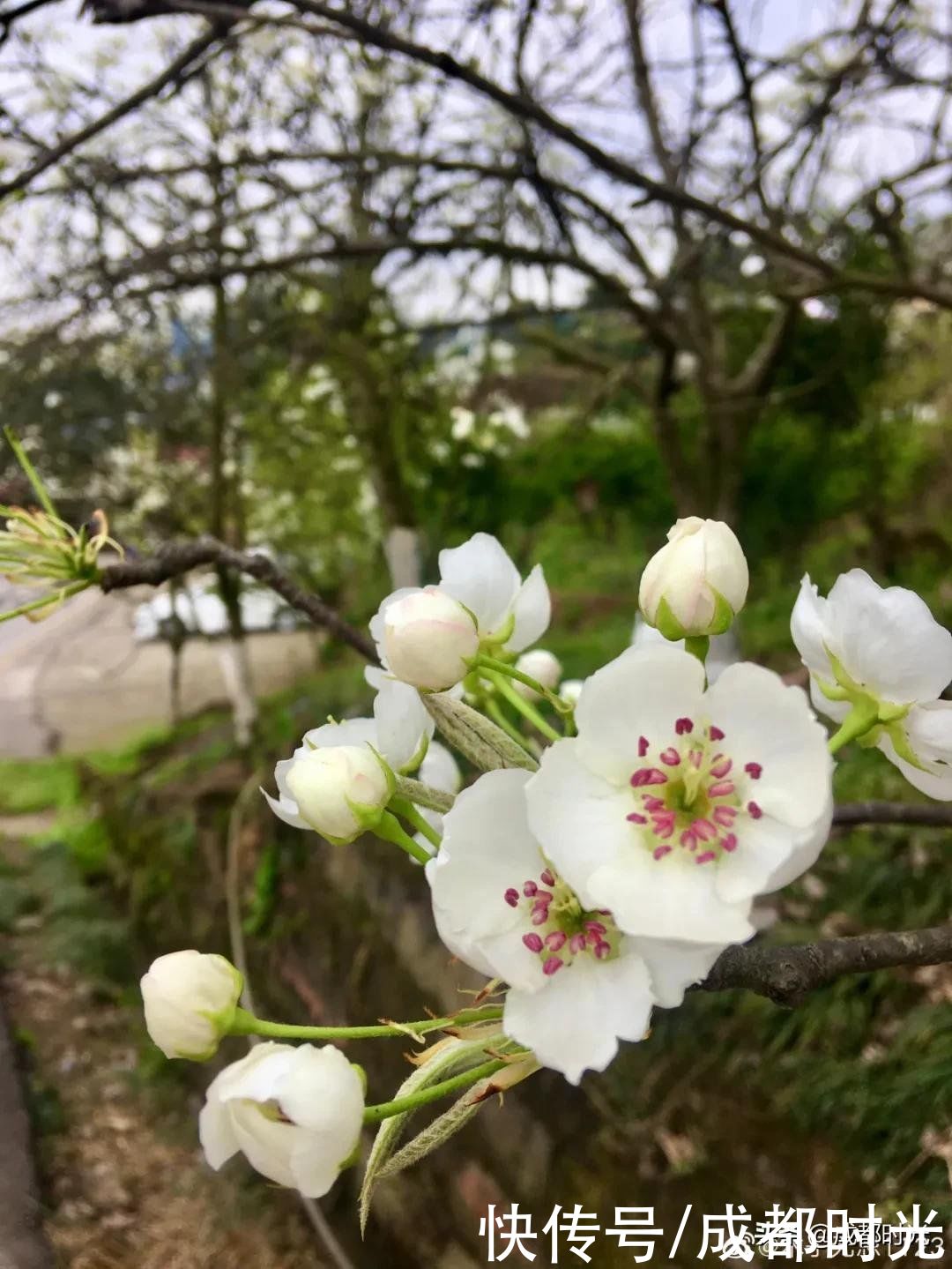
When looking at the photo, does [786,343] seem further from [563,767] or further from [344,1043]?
[563,767]

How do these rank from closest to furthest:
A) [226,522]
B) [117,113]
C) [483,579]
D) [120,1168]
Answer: [483,579] → [117,113] → [120,1168] → [226,522]

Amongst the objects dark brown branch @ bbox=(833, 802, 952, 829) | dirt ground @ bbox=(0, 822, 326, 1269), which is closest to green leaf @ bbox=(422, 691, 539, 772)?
dark brown branch @ bbox=(833, 802, 952, 829)

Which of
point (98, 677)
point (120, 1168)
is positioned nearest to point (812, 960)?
point (120, 1168)

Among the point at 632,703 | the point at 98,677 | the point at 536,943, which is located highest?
the point at 632,703

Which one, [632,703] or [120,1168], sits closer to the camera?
[632,703]

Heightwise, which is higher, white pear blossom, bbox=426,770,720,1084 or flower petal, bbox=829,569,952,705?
flower petal, bbox=829,569,952,705

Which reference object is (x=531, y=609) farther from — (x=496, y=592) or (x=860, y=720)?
(x=860, y=720)

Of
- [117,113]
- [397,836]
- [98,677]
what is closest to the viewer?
[397,836]

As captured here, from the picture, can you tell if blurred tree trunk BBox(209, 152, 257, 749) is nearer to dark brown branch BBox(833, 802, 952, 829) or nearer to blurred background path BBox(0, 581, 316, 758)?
blurred background path BBox(0, 581, 316, 758)
